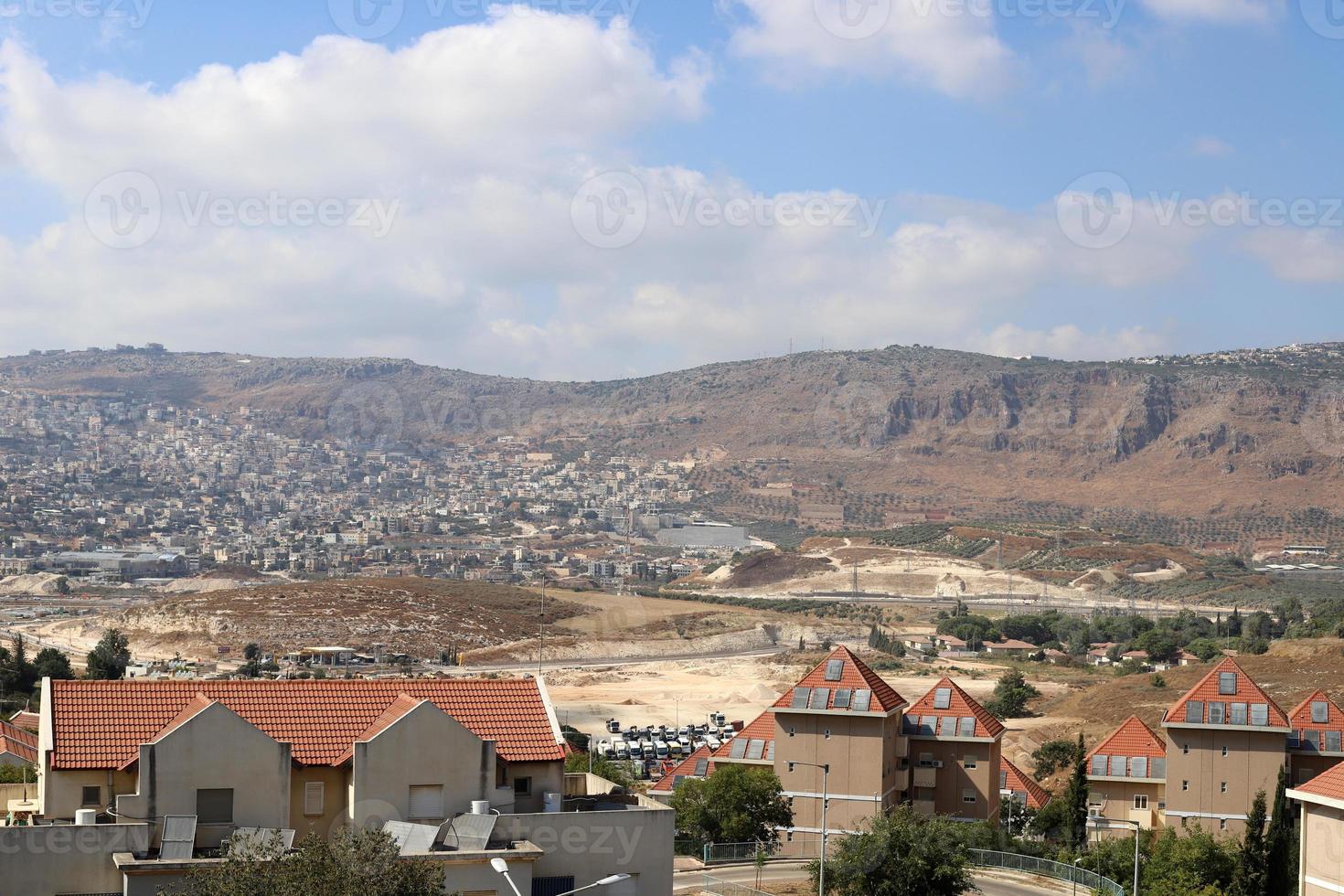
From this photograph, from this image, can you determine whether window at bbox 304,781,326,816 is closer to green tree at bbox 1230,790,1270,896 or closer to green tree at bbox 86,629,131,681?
green tree at bbox 1230,790,1270,896

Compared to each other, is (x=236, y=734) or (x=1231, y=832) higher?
(x=236, y=734)

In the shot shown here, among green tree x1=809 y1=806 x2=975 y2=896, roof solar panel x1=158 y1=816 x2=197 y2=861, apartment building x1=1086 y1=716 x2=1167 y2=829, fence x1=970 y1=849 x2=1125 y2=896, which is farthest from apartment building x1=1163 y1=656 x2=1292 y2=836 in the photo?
roof solar panel x1=158 y1=816 x2=197 y2=861

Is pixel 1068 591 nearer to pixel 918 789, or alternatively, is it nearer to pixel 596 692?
pixel 596 692

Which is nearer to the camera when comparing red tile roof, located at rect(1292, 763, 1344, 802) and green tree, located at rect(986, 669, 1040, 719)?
red tile roof, located at rect(1292, 763, 1344, 802)

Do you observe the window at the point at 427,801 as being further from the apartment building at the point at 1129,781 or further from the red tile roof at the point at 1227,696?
the apartment building at the point at 1129,781

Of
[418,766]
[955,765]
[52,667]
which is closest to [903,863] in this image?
[418,766]

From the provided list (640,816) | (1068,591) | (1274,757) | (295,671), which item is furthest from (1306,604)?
(640,816)
